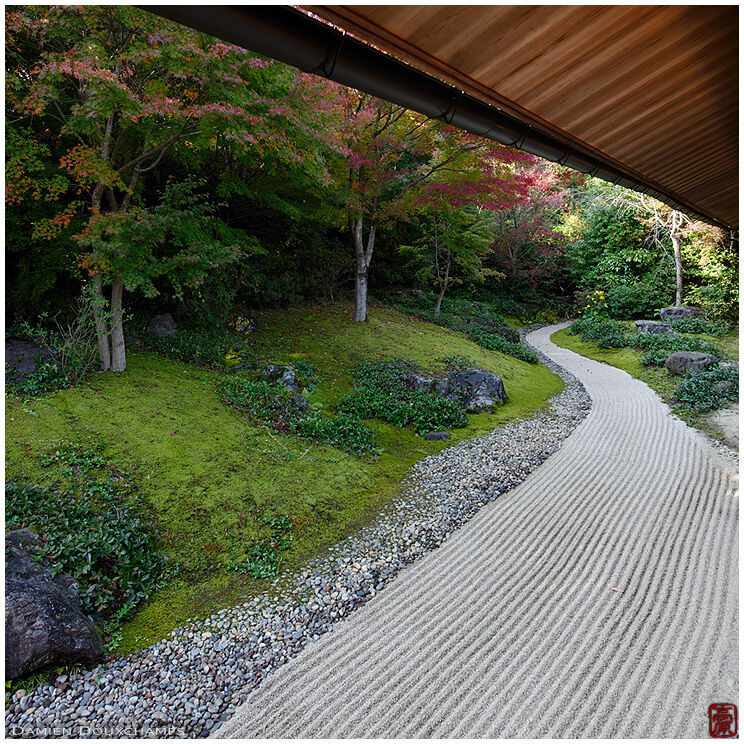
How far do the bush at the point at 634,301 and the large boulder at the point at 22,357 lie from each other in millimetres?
19706

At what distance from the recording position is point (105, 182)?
5.07 m

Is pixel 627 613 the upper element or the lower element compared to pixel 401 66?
lower

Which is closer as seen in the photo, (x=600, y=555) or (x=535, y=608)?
(x=535, y=608)

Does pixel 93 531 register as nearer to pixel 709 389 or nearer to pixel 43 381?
pixel 43 381

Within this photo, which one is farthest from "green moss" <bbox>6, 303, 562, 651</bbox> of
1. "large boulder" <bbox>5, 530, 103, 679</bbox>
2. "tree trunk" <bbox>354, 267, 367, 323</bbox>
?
"tree trunk" <bbox>354, 267, 367, 323</bbox>

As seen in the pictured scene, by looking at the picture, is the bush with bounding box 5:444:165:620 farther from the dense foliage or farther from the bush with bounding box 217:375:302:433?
the dense foliage

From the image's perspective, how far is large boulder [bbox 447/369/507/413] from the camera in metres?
7.96

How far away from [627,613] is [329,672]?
2324mm

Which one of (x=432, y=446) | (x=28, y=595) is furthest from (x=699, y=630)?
(x=28, y=595)

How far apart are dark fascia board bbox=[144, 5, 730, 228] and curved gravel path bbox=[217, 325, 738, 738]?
10.8 feet

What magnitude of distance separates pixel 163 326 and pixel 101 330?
1.91 metres

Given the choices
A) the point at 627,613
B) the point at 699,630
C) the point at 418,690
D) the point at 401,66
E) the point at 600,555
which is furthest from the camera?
the point at 600,555

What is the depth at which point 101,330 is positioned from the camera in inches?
240

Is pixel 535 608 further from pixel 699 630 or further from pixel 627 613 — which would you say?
pixel 699 630
